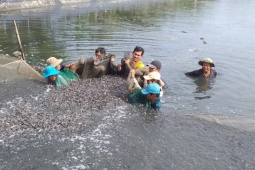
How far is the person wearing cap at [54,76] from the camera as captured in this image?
8.20m

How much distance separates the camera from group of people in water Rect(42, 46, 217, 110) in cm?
728

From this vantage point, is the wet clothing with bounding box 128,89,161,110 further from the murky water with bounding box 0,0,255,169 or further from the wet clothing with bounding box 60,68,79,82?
the wet clothing with bounding box 60,68,79,82

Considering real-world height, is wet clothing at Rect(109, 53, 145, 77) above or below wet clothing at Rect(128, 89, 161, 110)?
above

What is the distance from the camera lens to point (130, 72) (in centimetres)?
835

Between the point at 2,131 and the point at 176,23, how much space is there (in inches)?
752

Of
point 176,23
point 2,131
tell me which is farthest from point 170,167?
point 176,23

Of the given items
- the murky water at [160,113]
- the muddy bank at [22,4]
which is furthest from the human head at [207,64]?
the muddy bank at [22,4]

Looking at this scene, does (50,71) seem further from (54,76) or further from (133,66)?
(133,66)

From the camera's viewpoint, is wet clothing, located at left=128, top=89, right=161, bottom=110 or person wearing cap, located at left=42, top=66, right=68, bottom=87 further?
person wearing cap, located at left=42, top=66, right=68, bottom=87

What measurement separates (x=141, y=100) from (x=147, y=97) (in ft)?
0.99

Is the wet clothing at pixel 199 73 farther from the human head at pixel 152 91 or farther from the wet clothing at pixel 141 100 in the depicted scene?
the human head at pixel 152 91

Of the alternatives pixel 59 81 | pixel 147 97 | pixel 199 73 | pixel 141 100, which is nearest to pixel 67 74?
pixel 59 81

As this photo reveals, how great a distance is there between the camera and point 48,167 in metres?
4.73

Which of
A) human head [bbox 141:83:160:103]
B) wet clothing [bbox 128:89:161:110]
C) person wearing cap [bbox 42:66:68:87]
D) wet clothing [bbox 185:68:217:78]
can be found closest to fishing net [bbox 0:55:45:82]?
person wearing cap [bbox 42:66:68:87]
